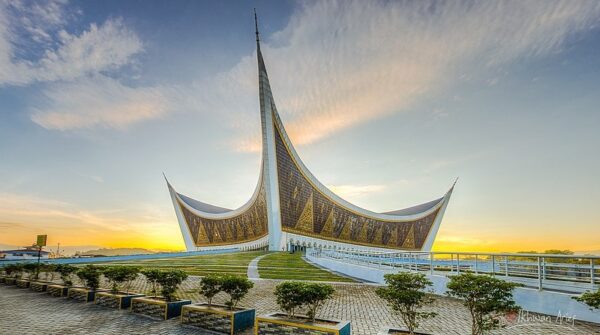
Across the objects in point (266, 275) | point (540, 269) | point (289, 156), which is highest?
point (289, 156)

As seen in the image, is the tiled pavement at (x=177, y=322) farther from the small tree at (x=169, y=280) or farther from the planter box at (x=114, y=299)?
→ the small tree at (x=169, y=280)

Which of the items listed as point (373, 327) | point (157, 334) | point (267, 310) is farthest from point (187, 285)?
point (373, 327)

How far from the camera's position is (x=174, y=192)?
6944 cm

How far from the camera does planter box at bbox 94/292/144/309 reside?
9516 millimetres

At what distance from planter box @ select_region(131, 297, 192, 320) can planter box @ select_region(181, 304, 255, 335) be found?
0.64 metres

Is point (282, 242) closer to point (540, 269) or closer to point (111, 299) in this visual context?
point (111, 299)

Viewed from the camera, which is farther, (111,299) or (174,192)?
(174,192)

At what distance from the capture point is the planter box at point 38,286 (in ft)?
43.6

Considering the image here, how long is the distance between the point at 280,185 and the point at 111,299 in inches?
1223

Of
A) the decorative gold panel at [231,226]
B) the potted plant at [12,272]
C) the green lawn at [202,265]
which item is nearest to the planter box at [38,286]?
the potted plant at [12,272]

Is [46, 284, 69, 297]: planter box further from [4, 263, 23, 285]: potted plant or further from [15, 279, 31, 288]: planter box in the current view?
[4, 263, 23, 285]: potted plant

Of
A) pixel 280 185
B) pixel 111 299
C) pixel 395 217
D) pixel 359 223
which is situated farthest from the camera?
pixel 395 217

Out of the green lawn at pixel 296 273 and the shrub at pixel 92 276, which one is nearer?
the shrub at pixel 92 276

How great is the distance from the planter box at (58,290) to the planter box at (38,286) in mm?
650
